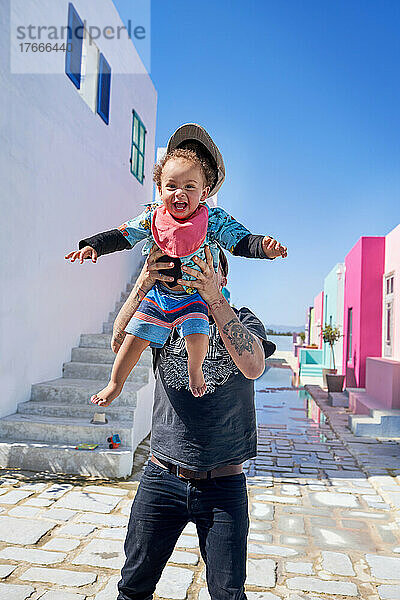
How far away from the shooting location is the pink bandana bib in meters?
1.98

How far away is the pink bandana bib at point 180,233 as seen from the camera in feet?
6.49

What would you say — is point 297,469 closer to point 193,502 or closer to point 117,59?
point 193,502

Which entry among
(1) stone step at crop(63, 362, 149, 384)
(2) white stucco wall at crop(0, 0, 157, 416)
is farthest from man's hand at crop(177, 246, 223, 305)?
(1) stone step at crop(63, 362, 149, 384)

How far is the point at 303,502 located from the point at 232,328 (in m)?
4.17

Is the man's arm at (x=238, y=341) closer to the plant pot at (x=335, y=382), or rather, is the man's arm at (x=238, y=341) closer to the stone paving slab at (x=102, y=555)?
the stone paving slab at (x=102, y=555)

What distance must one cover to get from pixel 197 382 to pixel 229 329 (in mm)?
227

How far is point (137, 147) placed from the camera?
39.8ft

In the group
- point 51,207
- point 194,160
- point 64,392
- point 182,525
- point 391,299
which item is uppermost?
point 51,207

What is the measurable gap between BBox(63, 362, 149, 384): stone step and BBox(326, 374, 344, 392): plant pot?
308 inches

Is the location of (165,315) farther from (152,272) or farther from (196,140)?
(196,140)

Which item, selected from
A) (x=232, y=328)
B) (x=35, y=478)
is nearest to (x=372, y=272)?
(x=35, y=478)

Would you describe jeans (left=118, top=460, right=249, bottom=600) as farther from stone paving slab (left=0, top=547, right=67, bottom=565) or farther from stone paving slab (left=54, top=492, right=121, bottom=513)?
stone paving slab (left=54, top=492, right=121, bottom=513)

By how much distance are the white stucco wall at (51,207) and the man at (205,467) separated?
496cm

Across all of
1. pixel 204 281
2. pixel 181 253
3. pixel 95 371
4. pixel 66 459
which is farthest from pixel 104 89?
pixel 204 281
